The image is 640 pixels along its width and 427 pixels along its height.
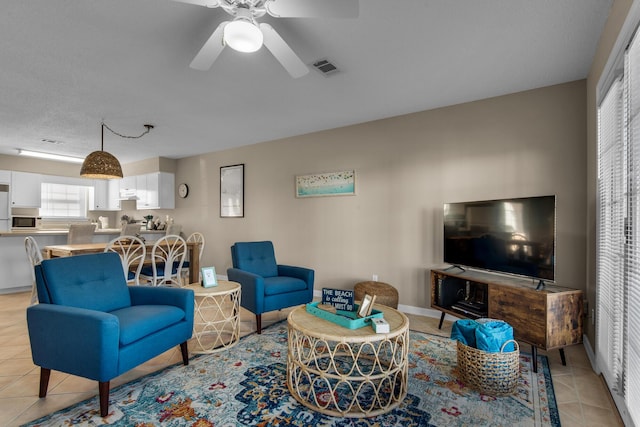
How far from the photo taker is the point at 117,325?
1.79m

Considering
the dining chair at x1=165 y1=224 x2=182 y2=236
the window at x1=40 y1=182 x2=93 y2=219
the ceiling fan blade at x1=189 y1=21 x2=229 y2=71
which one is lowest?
the dining chair at x1=165 y1=224 x2=182 y2=236

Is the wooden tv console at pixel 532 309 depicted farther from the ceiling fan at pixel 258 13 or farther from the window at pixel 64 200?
the window at pixel 64 200

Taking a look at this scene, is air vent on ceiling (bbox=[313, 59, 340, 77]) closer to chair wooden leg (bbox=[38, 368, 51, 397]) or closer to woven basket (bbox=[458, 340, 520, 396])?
woven basket (bbox=[458, 340, 520, 396])

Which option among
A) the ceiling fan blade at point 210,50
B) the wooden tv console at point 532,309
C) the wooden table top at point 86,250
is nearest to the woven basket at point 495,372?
the wooden tv console at point 532,309

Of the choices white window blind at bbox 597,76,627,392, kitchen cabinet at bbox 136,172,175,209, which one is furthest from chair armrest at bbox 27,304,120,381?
kitchen cabinet at bbox 136,172,175,209

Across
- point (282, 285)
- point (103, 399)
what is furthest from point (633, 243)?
point (103, 399)

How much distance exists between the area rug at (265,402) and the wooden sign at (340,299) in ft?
Answer: 2.06

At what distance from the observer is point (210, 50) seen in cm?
194

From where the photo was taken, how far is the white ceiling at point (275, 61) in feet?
6.46

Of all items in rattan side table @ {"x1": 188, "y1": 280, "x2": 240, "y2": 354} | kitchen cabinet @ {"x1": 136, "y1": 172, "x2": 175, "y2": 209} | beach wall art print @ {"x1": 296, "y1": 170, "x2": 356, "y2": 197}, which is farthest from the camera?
kitchen cabinet @ {"x1": 136, "y1": 172, "x2": 175, "y2": 209}

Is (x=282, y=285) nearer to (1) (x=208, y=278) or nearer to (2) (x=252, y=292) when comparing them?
(2) (x=252, y=292)

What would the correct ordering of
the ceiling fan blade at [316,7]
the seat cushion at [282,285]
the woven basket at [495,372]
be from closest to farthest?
the ceiling fan blade at [316,7] < the woven basket at [495,372] < the seat cushion at [282,285]

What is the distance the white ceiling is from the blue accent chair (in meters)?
1.59

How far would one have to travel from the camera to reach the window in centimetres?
639
